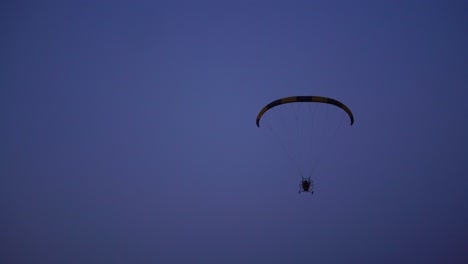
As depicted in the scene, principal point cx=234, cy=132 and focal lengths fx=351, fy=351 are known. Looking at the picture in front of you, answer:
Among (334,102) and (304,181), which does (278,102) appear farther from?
(304,181)

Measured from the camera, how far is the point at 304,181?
24.2m

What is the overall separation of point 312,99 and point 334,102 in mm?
1630

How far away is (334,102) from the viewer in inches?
822

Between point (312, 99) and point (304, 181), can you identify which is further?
point (304, 181)

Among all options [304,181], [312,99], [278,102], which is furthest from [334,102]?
[304,181]

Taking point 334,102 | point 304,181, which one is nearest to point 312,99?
point 334,102

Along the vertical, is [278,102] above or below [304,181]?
above

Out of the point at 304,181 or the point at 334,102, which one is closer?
the point at 334,102

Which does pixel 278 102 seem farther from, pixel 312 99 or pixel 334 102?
pixel 334 102

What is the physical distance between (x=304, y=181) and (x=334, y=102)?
627 centimetres

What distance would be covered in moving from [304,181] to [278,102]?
648 cm

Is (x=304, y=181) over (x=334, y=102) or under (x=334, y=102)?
under

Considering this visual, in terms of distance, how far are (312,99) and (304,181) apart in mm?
6678

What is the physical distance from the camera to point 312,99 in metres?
20.2
